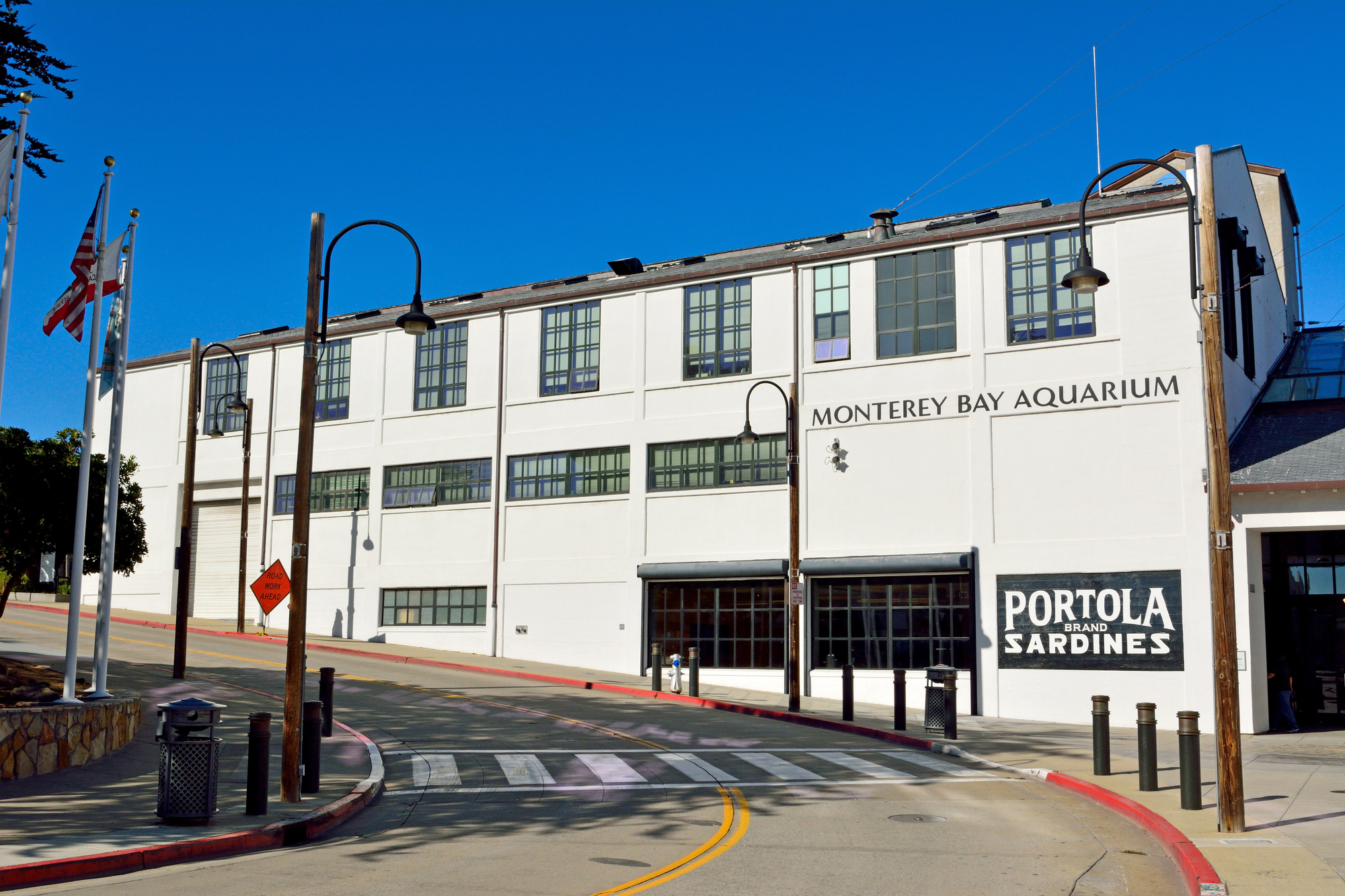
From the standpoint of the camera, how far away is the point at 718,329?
31.8 m

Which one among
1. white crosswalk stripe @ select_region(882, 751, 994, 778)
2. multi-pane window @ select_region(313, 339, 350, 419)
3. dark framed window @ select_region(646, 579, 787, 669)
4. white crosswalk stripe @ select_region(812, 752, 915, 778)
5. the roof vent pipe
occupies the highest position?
the roof vent pipe

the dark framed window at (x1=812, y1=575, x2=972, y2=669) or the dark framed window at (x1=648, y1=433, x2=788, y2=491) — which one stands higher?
the dark framed window at (x1=648, y1=433, x2=788, y2=491)

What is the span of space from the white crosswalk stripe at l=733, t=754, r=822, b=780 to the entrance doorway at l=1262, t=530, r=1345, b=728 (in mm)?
15507

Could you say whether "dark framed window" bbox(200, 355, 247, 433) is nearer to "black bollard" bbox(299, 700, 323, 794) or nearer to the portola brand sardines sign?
the portola brand sardines sign

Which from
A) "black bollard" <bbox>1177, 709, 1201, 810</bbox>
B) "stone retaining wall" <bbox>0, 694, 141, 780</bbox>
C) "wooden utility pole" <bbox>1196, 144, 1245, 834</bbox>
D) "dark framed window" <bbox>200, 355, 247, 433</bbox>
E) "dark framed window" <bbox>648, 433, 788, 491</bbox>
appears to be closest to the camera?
"wooden utility pole" <bbox>1196, 144, 1245, 834</bbox>

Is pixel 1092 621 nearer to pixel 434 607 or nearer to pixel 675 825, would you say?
pixel 675 825

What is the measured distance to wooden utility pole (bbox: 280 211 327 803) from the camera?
42.0 ft

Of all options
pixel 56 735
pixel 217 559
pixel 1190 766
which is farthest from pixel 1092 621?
pixel 217 559

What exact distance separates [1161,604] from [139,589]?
3443cm

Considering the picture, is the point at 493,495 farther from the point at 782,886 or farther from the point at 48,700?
the point at 782,886

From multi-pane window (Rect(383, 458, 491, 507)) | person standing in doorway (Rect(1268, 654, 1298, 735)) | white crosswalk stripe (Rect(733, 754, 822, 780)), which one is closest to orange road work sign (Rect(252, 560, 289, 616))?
Answer: white crosswalk stripe (Rect(733, 754, 822, 780))

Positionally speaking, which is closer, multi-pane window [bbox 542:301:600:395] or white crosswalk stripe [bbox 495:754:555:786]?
white crosswalk stripe [bbox 495:754:555:786]

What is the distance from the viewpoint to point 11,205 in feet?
48.9

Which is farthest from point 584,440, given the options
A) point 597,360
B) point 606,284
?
point 606,284
